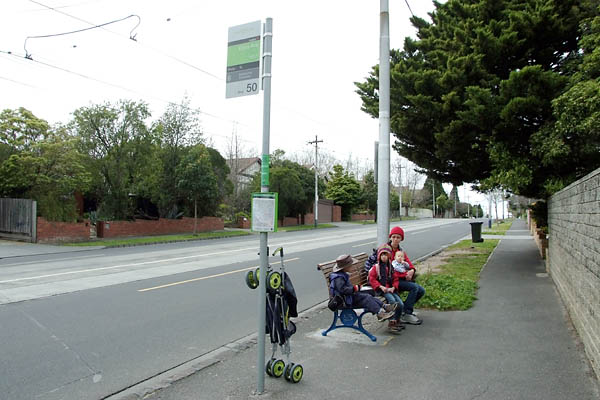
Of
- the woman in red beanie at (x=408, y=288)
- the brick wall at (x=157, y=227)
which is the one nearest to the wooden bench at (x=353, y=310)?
the woman in red beanie at (x=408, y=288)

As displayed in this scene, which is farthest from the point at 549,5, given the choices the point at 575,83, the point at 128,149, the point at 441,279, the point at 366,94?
the point at 128,149

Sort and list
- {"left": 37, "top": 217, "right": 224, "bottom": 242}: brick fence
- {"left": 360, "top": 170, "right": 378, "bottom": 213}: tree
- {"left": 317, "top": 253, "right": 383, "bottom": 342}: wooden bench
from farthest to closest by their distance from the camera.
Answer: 1. {"left": 360, "top": 170, "right": 378, "bottom": 213}: tree
2. {"left": 37, "top": 217, "right": 224, "bottom": 242}: brick fence
3. {"left": 317, "top": 253, "right": 383, "bottom": 342}: wooden bench

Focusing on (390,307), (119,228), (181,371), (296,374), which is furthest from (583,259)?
(119,228)

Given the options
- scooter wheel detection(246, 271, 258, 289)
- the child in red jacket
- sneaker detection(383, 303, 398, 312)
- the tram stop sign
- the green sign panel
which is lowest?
sneaker detection(383, 303, 398, 312)

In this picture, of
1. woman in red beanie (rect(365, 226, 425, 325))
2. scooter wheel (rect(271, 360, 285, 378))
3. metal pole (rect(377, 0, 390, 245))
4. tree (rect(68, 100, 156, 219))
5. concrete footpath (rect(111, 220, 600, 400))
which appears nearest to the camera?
concrete footpath (rect(111, 220, 600, 400))

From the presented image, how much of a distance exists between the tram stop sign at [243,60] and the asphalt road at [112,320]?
10.3 feet

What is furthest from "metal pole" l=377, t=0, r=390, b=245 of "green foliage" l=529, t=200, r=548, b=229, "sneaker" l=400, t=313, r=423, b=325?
"green foliage" l=529, t=200, r=548, b=229

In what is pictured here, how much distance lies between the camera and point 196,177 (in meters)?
27.5

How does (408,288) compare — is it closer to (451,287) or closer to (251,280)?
(451,287)

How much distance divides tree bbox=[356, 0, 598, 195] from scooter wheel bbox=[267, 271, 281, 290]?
738cm

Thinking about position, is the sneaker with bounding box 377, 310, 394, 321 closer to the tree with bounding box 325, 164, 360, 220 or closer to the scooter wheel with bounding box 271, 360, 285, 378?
the scooter wheel with bounding box 271, 360, 285, 378

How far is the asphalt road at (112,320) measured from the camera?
482cm

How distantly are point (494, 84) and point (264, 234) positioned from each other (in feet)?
29.3

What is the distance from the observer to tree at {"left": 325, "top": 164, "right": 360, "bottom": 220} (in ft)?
196
